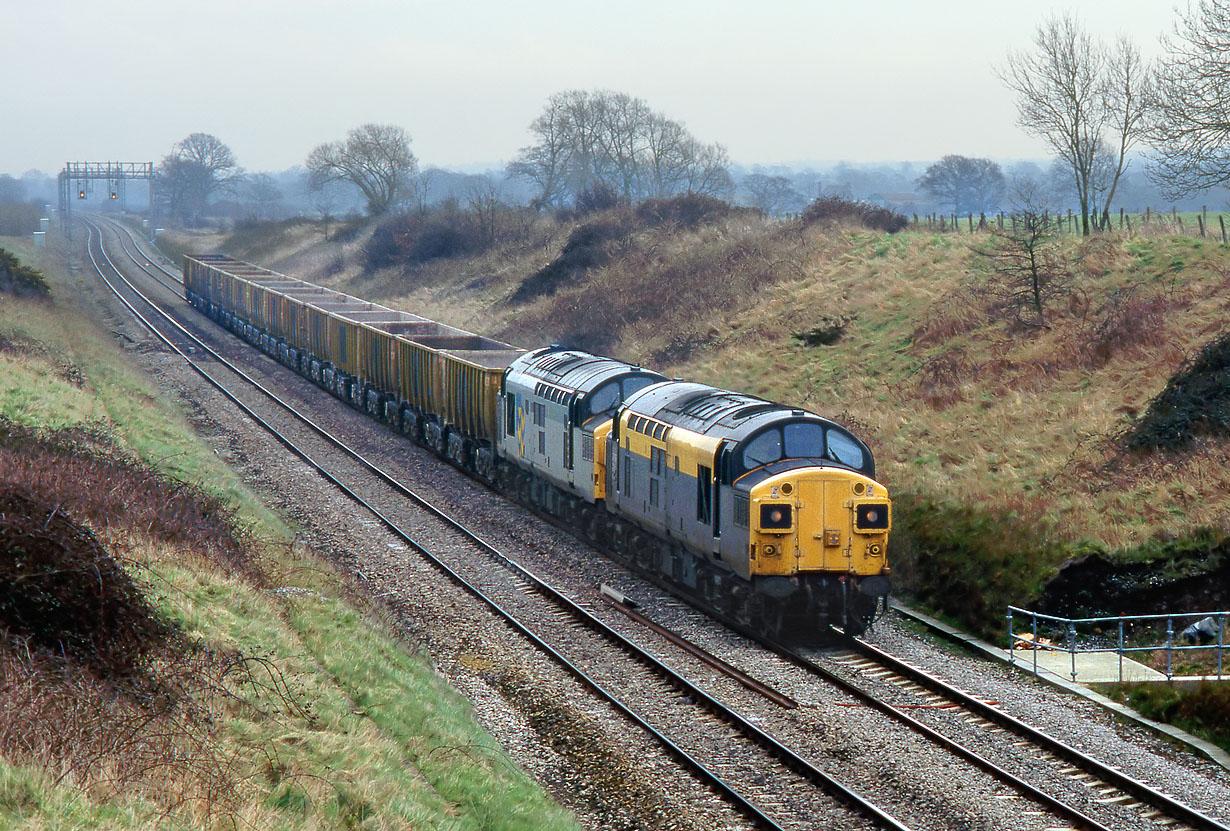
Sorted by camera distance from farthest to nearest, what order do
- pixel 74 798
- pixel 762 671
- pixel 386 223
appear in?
1. pixel 386 223
2. pixel 762 671
3. pixel 74 798

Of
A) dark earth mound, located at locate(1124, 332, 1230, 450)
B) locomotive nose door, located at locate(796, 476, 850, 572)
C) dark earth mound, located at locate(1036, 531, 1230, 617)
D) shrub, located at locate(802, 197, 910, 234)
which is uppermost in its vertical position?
shrub, located at locate(802, 197, 910, 234)

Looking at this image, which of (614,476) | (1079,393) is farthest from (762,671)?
(1079,393)

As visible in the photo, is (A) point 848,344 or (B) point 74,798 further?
(A) point 848,344

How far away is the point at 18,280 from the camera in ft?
195

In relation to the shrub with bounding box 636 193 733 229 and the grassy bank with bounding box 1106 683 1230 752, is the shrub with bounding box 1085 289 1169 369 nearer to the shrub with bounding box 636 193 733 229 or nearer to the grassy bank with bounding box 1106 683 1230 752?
the grassy bank with bounding box 1106 683 1230 752

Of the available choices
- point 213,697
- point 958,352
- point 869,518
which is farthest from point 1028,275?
point 213,697

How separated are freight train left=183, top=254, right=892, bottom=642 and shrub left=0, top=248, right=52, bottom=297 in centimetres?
3254

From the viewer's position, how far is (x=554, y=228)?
259ft

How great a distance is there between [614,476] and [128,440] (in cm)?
1247

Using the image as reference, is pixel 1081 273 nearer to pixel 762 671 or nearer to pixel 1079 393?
pixel 1079 393

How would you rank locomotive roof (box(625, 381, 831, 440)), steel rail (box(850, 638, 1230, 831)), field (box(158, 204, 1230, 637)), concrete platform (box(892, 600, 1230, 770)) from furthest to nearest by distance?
field (box(158, 204, 1230, 637)) → locomotive roof (box(625, 381, 831, 440)) → concrete platform (box(892, 600, 1230, 770)) → steel rail (box(850, 638, 1230, 831))

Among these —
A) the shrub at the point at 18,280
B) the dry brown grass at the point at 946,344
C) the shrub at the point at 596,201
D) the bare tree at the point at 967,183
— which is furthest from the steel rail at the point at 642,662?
the bare tree at the point at 967,183

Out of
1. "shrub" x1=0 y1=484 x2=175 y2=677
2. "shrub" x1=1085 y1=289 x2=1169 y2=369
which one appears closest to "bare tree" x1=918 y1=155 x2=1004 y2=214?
"shrub" x1=1085 y1=289 x2=1169 y2=369

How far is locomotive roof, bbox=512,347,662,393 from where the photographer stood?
24.4m
